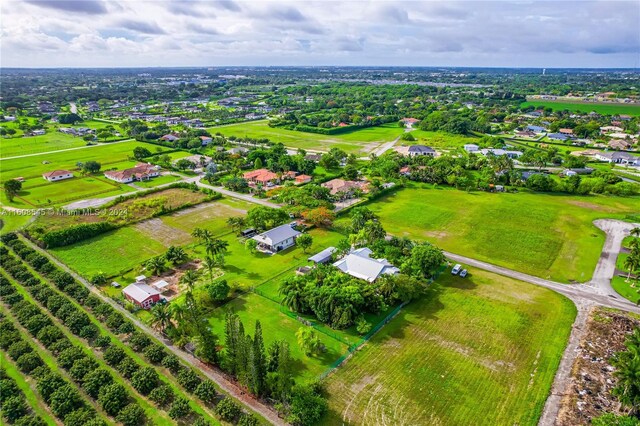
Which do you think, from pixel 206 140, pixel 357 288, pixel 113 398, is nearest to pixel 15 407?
pixel 113 398

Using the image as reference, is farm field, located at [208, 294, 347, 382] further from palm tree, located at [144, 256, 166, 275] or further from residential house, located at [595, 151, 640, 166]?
residential house, located at [595, 151, 640, 166]

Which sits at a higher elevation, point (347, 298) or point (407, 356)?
point (347, 298)

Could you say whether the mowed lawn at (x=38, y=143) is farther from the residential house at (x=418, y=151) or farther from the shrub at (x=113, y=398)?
the shrub at (x=113, y=398)

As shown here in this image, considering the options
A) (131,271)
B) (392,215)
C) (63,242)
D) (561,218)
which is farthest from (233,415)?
(561,218)

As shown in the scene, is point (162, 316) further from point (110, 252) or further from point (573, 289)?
point (573, 289)

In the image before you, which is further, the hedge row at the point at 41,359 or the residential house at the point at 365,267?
the residential house at the point at 365,267

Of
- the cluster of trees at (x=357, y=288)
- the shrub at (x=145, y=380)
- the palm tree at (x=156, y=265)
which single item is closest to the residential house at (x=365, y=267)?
the cluster of trees at (x=357, y=288)

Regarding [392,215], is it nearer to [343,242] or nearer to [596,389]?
[343,242]
